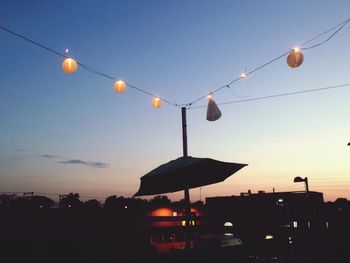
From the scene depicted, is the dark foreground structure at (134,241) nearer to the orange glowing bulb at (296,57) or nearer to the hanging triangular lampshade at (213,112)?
the hanging triangular lampshade at (213,112)

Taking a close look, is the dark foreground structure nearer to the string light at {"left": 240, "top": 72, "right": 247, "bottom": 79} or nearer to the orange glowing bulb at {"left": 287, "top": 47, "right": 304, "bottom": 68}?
the string light at {"left": 240, "top": 72, "right": 247, "bottom": 79}

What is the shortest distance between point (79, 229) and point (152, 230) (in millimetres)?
2691

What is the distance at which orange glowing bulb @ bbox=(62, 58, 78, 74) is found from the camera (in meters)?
7.37

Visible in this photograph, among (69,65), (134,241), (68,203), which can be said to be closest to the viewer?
(69,65)

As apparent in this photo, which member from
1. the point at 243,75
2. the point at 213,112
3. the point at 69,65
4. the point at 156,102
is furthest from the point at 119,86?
the point at 243,75

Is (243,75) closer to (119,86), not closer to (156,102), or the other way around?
(156,102)

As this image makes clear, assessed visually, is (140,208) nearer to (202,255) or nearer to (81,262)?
(81,262)

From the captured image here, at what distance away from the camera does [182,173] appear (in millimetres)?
5465

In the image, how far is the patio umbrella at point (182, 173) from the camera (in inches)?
213

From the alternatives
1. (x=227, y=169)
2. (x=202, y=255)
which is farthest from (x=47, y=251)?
(x=227, y=169)

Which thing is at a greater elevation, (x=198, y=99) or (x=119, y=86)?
(x=119, y=86)

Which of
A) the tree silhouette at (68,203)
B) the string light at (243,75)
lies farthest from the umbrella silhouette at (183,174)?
the tree silhouette at (68,203)

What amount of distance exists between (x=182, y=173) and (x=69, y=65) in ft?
13.0

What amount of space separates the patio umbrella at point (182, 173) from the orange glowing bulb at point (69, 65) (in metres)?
3.39
